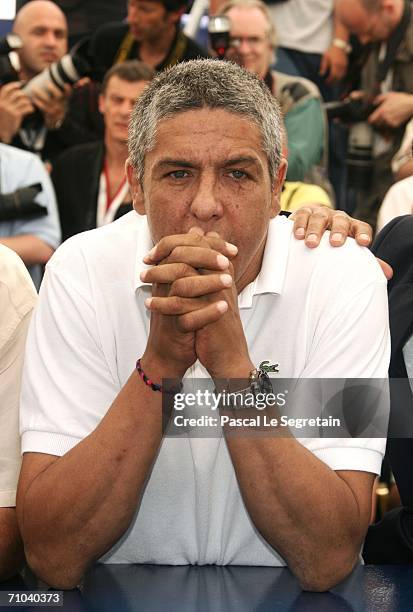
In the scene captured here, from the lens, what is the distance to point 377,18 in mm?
4855

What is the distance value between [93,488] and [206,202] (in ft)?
1.82

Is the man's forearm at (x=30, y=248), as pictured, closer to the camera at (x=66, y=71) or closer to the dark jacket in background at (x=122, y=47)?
the camera at (x=66, y=71)

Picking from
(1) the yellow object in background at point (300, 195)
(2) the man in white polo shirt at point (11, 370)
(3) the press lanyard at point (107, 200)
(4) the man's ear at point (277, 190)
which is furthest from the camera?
(3) the press lanyard at point (107, 200)

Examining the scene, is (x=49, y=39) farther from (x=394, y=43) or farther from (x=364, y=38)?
(x=394, y=43)

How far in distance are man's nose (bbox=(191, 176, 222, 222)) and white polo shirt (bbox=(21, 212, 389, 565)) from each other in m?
0.22

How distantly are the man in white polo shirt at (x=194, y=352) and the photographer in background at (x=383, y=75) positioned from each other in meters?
2.71

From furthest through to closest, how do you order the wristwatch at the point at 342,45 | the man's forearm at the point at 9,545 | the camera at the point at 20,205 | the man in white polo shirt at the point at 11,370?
the wristwatch at the point at 342,45, the camera at the point at 20,205, the man in white polo shirt at the point at 11,370, the man's forearm at the point at 9,545

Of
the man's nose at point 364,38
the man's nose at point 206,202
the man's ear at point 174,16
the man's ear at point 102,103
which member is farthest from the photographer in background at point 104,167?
the man's nose at point 206,202

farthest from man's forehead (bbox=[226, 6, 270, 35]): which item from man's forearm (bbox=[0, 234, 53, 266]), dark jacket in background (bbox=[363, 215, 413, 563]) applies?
dark jacket in background (bbox=[363, 215, 413, 563])

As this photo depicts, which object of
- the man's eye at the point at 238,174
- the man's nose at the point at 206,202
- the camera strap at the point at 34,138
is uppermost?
the man's eye at the point at 238,174

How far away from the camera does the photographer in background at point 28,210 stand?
430 cm

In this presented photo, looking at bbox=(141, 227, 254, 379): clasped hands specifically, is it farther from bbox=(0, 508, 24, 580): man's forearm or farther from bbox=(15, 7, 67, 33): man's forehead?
bbox=(15, 7, 67, 33): man's forehead

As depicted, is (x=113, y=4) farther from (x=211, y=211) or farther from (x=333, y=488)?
(x=333, y=488)

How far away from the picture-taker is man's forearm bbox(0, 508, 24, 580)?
1842 millimetres
